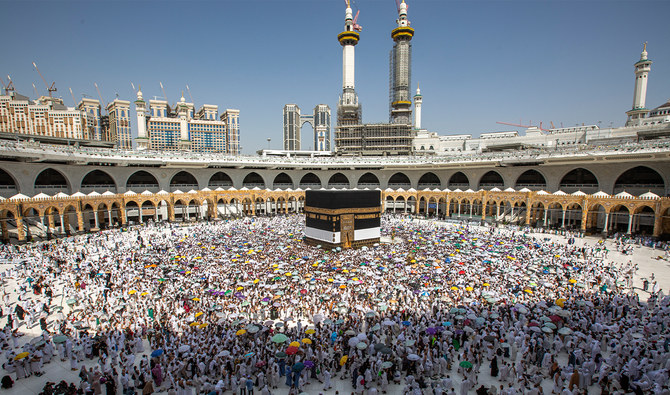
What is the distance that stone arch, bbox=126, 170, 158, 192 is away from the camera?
3709 cm

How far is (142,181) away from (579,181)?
50.3 meters

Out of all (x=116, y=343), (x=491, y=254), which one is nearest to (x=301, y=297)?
(x=116, y=343)

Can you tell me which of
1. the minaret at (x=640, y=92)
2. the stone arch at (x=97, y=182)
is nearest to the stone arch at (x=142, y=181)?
the stone arch at (x=97, y=182)

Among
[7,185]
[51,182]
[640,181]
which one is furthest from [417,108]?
[7,185]

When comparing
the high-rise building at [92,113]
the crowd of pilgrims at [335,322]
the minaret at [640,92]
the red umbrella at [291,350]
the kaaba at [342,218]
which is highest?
the high-rise building at [92,113]

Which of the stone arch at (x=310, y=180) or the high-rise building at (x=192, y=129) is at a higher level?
the high-rise building at (x=192, y=129)

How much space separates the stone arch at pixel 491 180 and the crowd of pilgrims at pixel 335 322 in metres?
21.8

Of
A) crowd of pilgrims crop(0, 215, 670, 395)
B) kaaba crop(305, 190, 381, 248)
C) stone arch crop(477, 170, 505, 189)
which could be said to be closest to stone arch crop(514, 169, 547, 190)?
stone arch crop(477, 170, 505, 189)

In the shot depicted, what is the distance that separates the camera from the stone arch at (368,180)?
49.2 meters

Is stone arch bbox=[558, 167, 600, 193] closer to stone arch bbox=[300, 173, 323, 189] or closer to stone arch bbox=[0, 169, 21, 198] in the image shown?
stone arch bbox=[300, 173, 323, 189]

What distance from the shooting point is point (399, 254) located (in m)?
19.4

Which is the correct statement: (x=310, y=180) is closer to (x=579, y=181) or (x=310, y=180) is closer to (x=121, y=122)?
(x=579, y=181)

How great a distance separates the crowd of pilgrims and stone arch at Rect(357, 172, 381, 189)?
2970 cm

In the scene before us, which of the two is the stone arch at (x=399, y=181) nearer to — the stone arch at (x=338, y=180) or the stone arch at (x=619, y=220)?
the stone arch at (x=338, y=180)
